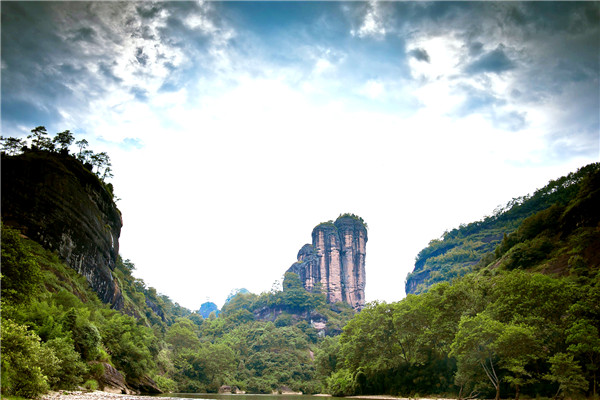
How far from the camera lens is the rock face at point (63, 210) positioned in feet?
155

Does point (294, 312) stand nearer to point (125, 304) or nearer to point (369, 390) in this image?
point (125, 304)

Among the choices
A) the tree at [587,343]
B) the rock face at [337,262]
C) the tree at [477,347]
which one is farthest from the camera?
the rock face at [337,262]

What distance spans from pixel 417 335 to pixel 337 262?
425 feet

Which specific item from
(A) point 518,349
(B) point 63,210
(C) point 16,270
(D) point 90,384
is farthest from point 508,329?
(B) point 63,210

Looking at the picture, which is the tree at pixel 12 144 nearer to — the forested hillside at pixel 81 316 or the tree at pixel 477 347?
the forested hillside at pixel 81 316

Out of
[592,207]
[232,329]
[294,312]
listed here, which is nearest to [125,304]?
[232,329]

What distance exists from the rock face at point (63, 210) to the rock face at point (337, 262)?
4691 inches

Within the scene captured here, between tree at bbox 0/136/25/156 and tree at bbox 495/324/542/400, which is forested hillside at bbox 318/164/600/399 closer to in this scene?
tree at bbox 495/324/542/400

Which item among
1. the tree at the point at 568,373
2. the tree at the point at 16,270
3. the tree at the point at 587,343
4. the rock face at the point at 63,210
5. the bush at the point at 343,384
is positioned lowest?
the bush at the point at 343,384

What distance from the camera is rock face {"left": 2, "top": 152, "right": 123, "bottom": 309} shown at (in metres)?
47.3

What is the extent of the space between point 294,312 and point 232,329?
94.1 ft

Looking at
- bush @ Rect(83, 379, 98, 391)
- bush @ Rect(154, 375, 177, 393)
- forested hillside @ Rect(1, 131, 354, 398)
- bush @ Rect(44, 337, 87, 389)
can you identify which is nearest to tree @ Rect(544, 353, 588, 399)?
forested hillside @ Rect(1, 131, 354, 398)

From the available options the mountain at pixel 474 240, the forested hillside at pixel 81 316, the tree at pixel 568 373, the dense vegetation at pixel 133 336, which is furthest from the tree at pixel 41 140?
the mountain at pixel 474 240

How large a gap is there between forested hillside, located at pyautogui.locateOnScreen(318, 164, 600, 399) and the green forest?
0.12m
